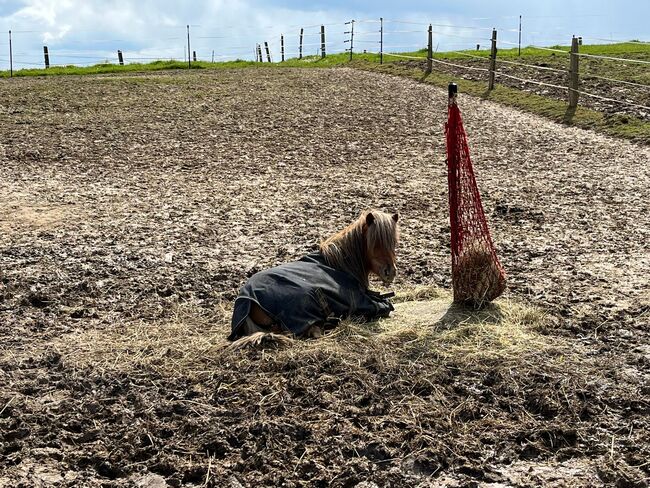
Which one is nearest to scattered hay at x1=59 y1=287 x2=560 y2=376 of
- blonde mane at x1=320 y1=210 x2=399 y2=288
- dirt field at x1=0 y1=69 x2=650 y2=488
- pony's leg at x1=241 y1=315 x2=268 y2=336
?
dirt field at x1=0 y1=69 x2=650 y2=488

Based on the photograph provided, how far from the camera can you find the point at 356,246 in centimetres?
522

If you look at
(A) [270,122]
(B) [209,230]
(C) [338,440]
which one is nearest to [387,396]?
(C) [338,440]

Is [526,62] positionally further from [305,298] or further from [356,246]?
[305,298]

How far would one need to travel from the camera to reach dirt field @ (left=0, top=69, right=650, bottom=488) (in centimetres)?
362

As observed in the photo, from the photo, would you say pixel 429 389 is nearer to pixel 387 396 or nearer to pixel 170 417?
pixel 387 396

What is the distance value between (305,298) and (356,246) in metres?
0.59

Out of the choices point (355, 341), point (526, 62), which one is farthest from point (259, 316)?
point (526, 62)

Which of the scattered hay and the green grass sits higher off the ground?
the green grass

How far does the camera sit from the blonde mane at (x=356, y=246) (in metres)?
5.14

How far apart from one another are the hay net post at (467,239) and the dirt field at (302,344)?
0.25m

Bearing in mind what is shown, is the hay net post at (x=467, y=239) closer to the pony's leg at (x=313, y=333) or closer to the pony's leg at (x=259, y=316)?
the pony's leg at (x=313, y=333)

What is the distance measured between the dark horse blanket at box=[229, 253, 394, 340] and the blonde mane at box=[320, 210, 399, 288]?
6 cm

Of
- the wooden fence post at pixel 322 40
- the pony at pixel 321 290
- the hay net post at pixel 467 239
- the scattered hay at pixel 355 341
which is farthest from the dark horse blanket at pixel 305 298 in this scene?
the wooden fence post at pixel 322 40

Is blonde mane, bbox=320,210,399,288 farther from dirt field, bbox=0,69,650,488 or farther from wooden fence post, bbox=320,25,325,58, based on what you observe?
wooden fence post, bbox=320,25,325,58
